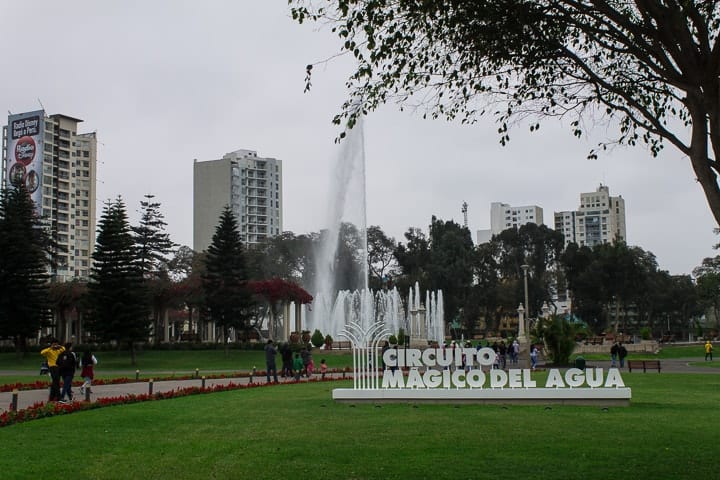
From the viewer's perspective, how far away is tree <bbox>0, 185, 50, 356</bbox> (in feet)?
150

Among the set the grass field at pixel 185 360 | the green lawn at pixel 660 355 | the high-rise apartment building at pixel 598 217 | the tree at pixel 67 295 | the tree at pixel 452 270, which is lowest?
the green lawn at pixel 660 355

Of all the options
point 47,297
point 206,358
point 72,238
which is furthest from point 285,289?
point 72,238

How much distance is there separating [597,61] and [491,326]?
7395 cm

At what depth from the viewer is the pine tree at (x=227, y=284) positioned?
48469 millimetres

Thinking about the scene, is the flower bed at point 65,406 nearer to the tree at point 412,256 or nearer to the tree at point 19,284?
the tree at point 19,284

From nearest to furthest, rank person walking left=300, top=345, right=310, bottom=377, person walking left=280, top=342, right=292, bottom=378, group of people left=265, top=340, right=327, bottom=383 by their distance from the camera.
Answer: group of people left=265, top=340, right=327, bottom=383
person walking left=280, top=342, right=292, bottom=378
person walking left=300, top=345, right=310, bottom=377

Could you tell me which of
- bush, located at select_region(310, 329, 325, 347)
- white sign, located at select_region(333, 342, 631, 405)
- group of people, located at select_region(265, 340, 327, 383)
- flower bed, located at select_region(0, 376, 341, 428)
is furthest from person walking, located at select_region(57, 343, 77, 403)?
bush, located at select_region(310, 329, 325, 347)

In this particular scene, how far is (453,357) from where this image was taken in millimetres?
17969

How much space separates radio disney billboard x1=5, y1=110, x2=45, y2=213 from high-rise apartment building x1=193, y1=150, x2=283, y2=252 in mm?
22338

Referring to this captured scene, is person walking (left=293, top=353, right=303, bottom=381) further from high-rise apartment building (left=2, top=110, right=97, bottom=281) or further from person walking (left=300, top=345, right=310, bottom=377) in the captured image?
high-rise apartment building (left=2, top=110, right=97, bottom=281)

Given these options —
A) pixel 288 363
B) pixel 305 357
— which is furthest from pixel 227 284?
pixel 288 363

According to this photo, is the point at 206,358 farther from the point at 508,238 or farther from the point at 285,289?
the point at 508,238

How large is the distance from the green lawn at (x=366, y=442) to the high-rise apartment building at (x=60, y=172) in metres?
92.5

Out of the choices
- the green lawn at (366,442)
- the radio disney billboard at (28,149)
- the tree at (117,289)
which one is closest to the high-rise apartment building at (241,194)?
the radio disney billboard at (28,149)
